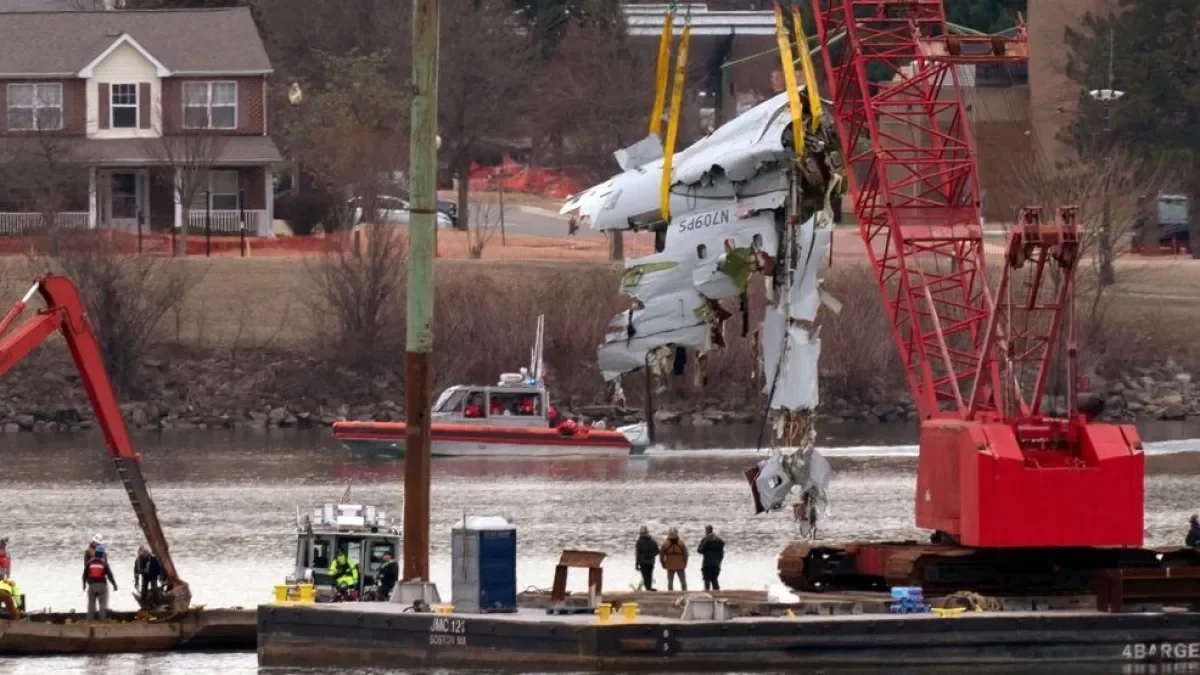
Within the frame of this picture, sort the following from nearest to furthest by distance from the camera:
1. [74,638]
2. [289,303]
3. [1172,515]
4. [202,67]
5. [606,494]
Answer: [74,638] → [1172,515] → [606,494] → [289,303] → [202,67]

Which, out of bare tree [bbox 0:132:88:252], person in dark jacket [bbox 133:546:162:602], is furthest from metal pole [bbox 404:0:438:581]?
bare tree [bbox 0:132:88:252]

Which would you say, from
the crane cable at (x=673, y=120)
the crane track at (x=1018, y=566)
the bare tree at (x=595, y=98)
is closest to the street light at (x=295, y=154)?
the bare tree at (x=595, y=98)

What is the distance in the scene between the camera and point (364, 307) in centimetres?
8619

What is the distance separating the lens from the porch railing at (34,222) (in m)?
89.8

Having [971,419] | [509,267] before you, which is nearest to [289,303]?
[509,267]

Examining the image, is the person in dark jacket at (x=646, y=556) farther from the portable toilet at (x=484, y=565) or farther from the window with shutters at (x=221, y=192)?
the window with shutters at (x=221, y=192)

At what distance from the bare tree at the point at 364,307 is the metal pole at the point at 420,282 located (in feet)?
164

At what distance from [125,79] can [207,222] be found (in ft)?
22.2

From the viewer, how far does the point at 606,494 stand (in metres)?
62.8

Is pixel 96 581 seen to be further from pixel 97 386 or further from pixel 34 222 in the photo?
pixel 34 222

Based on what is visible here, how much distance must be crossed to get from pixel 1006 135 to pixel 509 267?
19.9 metres

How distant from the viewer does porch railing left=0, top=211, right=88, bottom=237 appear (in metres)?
89.8

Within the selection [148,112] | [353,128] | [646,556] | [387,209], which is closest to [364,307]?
[387,209]

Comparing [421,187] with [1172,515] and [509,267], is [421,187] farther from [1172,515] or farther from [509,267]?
[509,267]
